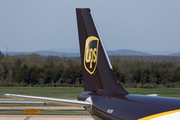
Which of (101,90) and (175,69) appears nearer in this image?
(101,90)

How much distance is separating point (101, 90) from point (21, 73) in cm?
8344

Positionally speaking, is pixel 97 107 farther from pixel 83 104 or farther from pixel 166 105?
pixel 166 105

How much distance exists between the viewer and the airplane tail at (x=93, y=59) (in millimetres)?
9633

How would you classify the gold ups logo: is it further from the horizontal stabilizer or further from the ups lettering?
the horizontal stabilizer

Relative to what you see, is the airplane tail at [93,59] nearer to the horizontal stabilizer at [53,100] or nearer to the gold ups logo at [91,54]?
the gold ups logo at [91,54]

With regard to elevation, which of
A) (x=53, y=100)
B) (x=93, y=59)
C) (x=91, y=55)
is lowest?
(x=53, y=100)

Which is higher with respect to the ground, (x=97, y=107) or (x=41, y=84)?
(x=97, y=107)

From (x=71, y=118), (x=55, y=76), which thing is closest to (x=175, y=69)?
(x=55, y=76)

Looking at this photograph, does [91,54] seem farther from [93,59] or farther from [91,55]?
[93,59]

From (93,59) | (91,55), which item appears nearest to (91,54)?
(91,55)

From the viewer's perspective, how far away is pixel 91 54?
10.1 metres

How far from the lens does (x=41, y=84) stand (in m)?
82.6

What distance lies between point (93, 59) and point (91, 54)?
257 mm

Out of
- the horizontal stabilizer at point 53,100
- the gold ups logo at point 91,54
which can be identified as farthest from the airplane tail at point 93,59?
the horizontal stabilizer at point 53,100
